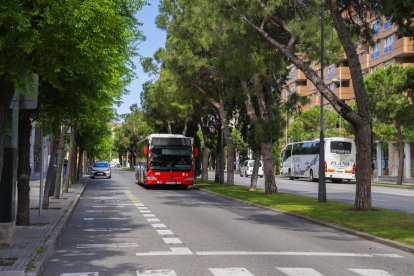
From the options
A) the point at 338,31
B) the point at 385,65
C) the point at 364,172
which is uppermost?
the point at 385,65

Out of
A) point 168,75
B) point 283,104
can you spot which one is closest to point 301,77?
point 168,75

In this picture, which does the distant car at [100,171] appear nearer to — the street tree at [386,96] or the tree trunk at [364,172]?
the street tree at [386,96]

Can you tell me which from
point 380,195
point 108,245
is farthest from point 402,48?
point 108,245

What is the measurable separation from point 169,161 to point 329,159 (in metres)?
17.6

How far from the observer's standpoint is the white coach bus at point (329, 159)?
162ft

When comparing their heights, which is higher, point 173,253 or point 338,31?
point 338,31

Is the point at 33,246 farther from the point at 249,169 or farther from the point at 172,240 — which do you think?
the point at 249,169

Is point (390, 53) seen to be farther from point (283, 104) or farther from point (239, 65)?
point (239, 65)

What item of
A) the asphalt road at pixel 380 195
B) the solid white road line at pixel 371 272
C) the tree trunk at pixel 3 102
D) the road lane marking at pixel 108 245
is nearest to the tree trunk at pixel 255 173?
the asphalt road at pixel 380 195

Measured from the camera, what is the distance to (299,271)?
8312 millimetres

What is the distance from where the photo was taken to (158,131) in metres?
57.1

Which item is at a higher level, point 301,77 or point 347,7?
point 301,77

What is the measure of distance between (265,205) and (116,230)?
8.78m

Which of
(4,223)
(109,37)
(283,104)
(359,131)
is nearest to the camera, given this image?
(109,37)
